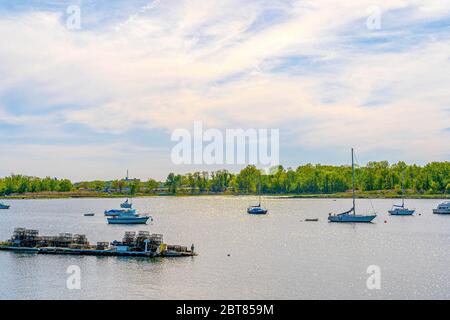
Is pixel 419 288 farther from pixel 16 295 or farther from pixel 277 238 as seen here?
pixel 277 238

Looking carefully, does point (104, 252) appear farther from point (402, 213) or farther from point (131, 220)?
point (402, 213)

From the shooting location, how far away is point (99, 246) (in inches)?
2904

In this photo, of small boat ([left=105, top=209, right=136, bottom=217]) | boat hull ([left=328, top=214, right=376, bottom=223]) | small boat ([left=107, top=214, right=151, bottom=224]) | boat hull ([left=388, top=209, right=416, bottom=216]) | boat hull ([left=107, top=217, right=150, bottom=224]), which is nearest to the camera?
boat hull ([left=328, top=214, right=376, bottom=223])

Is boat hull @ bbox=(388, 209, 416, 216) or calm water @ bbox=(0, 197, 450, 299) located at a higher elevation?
boat hull @ bbox=(388, 209, 416, 216)

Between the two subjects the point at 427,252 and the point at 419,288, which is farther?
the point at 427,252

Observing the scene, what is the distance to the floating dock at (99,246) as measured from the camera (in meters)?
70.9

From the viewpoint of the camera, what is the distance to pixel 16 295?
5016cm

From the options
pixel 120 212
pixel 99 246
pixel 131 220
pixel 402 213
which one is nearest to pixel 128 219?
pixel 131 220

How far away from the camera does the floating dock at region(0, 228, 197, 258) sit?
70.9 meters

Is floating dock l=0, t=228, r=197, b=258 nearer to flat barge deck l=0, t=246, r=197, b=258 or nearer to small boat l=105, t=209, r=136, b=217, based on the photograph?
flat barge deck l=0, t=246, r=197, b=258

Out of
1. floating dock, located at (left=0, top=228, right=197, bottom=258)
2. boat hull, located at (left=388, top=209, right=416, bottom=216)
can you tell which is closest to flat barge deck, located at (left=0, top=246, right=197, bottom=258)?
floating dock, located at (left=0, top=228, right=197, bottom=258)

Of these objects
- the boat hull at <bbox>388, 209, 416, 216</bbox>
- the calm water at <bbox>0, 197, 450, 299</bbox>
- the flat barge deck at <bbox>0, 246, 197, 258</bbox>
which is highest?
the boat hull at <bbox>388, 209, 416, 216</bbox>
